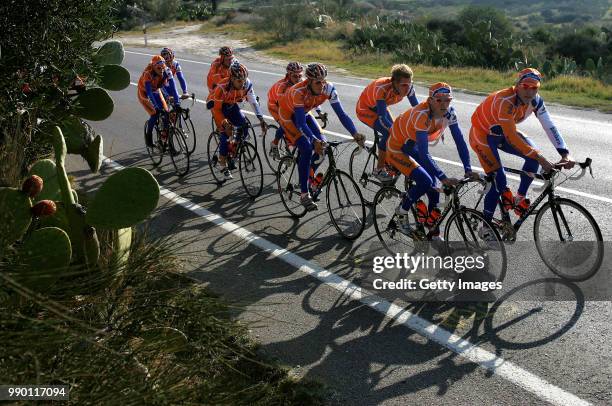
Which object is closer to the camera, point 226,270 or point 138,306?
point 138,306

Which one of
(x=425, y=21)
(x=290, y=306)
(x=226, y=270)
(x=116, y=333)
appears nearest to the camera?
(x=116, y=333)

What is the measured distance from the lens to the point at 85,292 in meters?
3.87

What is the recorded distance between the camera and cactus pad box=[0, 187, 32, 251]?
12.3 feet

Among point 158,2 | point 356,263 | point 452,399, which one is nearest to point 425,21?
point 158,2

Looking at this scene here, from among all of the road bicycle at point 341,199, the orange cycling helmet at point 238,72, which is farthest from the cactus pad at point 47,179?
the orange cycling helmet at point 238,72

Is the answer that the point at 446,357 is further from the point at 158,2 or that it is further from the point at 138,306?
the point at 158,2

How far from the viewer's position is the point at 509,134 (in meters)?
7.20

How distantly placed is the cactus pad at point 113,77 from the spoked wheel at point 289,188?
2.57 meters

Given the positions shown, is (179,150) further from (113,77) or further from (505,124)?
(505,124)

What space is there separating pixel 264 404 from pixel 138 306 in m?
1.13

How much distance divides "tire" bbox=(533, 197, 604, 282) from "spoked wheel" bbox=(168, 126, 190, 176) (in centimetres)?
650

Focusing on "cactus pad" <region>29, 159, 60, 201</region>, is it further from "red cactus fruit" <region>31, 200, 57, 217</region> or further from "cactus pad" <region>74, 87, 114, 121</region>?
"cactus pad" <region>74, 87, 114, 121</region>

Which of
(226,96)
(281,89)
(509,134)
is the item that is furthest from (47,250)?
(281,89)

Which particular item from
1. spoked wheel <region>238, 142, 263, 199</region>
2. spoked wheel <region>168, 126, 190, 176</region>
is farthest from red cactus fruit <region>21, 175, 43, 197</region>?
spoked wheel <region>168, 126, 190, 176</region>
